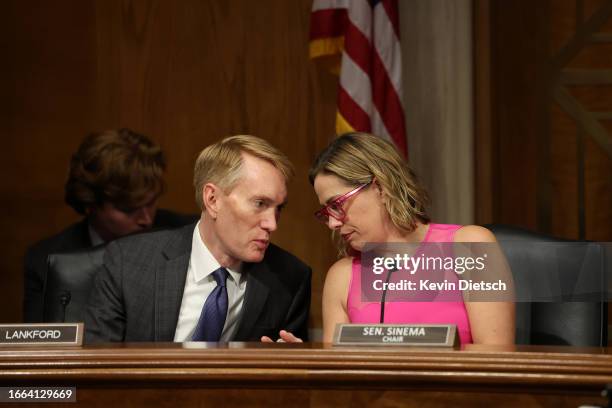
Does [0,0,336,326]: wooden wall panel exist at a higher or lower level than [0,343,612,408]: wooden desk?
higher

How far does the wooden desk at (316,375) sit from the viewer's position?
1963mm

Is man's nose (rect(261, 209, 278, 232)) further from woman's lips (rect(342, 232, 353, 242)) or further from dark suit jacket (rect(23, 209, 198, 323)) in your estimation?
dark suit jacket (rect(23, 209, 198, 323))

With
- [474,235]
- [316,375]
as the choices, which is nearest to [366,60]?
[474,235]

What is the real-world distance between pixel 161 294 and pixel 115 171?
104 cm

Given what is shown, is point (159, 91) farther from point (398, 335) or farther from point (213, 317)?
point (398, 335)

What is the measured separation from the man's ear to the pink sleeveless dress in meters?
0.45

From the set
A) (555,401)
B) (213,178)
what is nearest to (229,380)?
(555,401)

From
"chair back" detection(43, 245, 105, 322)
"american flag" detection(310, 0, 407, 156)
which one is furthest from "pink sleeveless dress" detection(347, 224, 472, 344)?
"american flag" detection(310, 0, 407, 156)

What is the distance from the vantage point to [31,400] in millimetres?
2121

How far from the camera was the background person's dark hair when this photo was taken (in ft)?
12.9

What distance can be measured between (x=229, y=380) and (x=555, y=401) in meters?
0.61

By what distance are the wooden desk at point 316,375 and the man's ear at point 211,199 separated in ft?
3.18

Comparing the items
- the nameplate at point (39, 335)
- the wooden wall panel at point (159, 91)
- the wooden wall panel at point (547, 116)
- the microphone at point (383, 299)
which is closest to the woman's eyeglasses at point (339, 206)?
the microphone at point (383, 299)

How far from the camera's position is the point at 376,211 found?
2.89 metres
